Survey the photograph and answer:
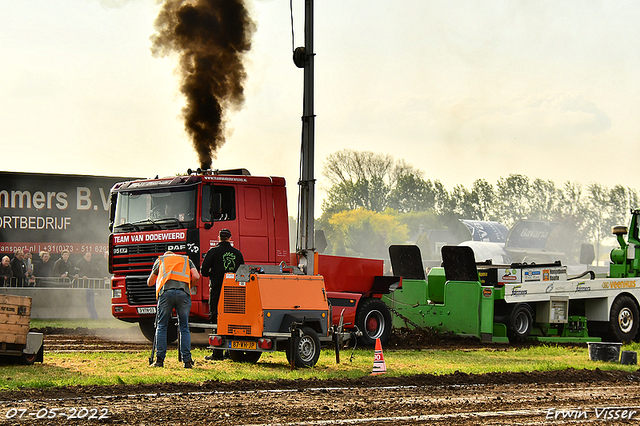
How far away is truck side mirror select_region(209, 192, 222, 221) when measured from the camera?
1435cm

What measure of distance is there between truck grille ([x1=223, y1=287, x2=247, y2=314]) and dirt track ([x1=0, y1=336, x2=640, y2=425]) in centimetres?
194

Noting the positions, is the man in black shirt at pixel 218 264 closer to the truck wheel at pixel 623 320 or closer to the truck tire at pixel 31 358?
the truck tire at pixel 31 358

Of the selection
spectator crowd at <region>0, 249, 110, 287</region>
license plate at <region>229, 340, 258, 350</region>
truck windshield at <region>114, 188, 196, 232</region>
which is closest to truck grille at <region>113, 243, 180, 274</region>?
truck windshield at <region>114, 188, 196, 232</region>

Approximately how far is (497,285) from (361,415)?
31.4 feet

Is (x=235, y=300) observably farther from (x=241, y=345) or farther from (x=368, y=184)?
(x=368, y=184)

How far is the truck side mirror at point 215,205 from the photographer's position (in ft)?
47.1

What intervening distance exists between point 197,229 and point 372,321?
408 centimetres

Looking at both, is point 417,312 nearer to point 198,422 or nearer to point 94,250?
point 198,422

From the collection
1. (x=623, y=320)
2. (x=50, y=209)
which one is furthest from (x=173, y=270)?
(x=50, y=209)

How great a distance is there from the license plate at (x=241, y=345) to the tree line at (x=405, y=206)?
69.6m

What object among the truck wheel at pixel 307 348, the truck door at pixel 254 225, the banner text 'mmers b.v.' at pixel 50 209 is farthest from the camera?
the banner text 'mmers b.v.' at pixel 50 209

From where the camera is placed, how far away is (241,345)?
11734mm

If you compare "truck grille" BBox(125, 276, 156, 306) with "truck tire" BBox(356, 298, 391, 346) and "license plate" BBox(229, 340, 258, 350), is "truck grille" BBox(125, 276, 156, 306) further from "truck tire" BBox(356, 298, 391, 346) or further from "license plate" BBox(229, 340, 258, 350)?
"truck tire" BBox(356, 298, 391, 346)

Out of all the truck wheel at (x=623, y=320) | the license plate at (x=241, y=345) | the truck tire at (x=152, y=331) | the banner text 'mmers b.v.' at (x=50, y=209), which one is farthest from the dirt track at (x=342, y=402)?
the banner text 'mmers b.v.' at (x=50, y=209)
